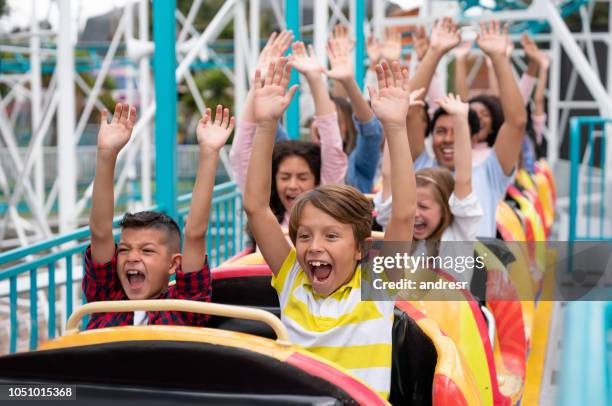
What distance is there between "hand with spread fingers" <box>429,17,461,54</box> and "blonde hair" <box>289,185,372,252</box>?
5.12 feet

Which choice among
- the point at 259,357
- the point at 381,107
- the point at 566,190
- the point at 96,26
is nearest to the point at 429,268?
the point at 381,107

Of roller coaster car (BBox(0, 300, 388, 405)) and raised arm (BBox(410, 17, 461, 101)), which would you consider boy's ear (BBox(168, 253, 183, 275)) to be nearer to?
roller coaster car (BBox(0, 300, 388, 405))

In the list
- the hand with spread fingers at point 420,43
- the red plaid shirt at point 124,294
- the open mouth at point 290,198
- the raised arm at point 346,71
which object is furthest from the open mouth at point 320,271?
the hand with spread fingers at point 420,43

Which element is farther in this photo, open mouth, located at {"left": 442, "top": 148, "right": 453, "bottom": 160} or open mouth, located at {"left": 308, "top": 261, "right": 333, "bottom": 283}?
open mouth, located at {"left": 442, "top": 148, "right": 453, "bottom": 160}

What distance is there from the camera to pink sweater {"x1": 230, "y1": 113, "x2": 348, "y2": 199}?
3.05 m

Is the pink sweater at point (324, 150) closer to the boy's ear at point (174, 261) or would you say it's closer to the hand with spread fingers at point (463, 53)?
the boy's ear at point (174, 261)

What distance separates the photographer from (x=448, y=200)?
2.78 meters

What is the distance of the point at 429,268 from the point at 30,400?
51.2 inches

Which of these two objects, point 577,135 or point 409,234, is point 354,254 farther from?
point 577,135

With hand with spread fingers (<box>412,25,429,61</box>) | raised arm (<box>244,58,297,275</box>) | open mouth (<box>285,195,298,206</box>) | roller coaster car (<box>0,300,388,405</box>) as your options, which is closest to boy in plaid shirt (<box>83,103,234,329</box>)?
raised arm (<box>244,58,297,275</box>)

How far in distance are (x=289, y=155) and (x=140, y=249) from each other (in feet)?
3.32

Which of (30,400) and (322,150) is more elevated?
(322,150)

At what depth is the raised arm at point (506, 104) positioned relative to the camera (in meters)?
3.33

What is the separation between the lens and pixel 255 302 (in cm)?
225
